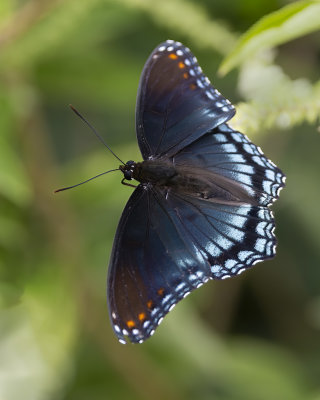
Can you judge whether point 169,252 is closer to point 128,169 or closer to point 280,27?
point 128,169

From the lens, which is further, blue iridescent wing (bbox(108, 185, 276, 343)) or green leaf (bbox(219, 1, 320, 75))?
blue iridescent wing (bbox(108, 185, 276, 343))

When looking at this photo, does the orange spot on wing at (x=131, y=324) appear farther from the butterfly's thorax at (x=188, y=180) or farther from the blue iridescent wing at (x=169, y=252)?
the butterfly's thorax at (x=188, y=180)

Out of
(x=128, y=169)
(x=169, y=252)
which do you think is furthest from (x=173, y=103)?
(x=169, y=252)

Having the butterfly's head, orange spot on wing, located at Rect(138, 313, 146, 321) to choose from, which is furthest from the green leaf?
orange spot on wing, located at Rect(138, 313, 146, 321)

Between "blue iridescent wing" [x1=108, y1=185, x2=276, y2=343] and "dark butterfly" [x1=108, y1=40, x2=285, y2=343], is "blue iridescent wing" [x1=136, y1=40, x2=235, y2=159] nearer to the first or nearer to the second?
"dark butterfly" [x1=108, y1=40, x2=285, y2=343]

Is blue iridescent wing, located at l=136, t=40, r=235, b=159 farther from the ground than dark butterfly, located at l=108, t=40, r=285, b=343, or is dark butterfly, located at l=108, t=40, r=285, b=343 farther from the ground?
blue iridescent wing, located at l=136, t=40, r=235, b=159

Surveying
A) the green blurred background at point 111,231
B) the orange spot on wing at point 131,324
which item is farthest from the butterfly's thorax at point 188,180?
the orange spot on wing at point 131,324
